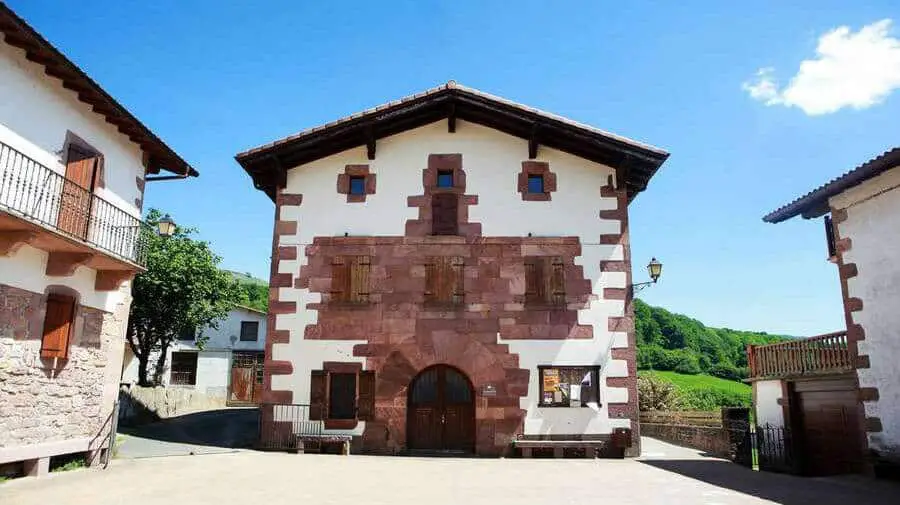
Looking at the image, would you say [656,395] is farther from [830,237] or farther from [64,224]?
[64,224]

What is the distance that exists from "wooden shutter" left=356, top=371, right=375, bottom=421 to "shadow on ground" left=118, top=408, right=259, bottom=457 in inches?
121

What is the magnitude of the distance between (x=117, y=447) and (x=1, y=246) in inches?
257

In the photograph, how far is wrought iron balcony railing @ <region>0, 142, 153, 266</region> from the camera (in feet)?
32.2

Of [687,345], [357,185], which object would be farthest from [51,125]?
[687,345]

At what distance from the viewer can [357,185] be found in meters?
16.8

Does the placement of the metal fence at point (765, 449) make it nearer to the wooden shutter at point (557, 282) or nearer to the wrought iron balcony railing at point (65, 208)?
the wooden shutter at point (557, 282)

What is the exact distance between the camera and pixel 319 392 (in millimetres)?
15352

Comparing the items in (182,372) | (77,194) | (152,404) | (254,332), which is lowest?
(152,404)

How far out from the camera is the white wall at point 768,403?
16.1 metres

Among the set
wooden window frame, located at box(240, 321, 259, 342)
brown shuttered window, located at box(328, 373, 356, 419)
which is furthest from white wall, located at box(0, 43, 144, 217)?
wooden window frame, located at box(240, 321, 259, 342)

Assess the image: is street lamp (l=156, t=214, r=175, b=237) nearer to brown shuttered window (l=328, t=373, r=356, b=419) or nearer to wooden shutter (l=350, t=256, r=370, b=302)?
wooden shutter (l=350, t=256, r=370, b=302)

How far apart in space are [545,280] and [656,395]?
13189mm

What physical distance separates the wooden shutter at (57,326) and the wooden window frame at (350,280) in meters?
5.90

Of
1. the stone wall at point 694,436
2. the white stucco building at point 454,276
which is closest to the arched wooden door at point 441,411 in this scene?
the white stucco building at point 454,276
